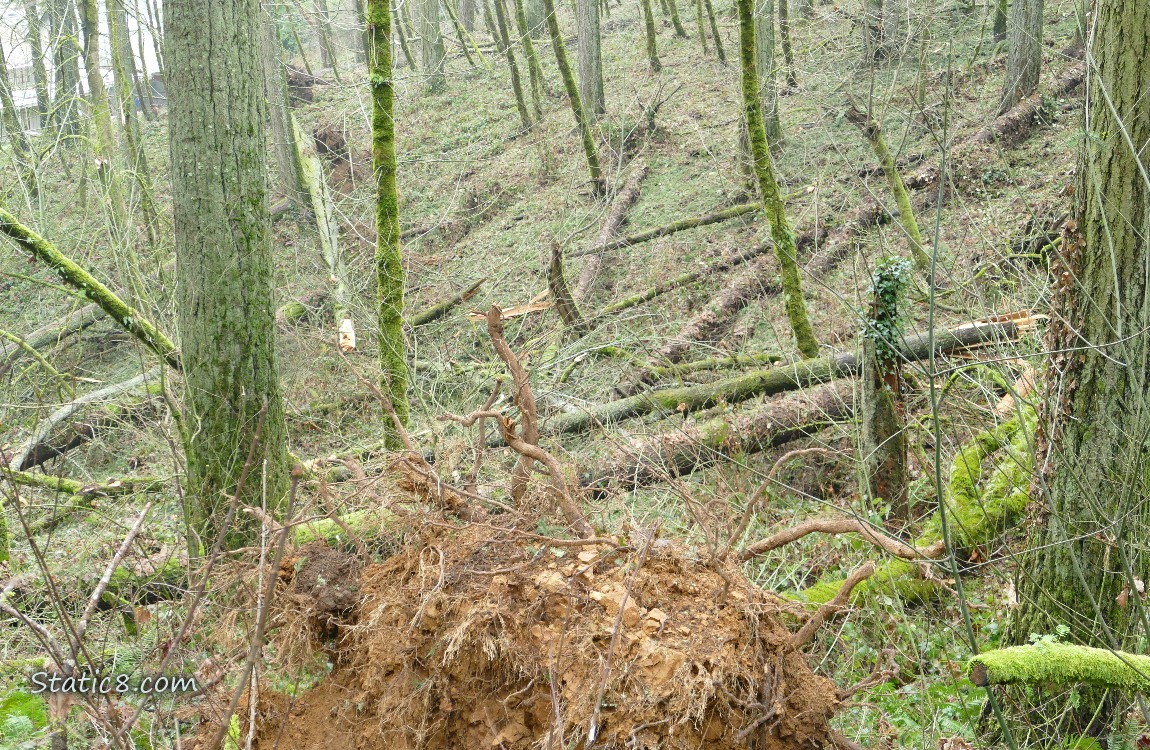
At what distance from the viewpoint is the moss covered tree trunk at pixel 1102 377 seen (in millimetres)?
3273

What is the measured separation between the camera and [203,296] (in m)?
5.05

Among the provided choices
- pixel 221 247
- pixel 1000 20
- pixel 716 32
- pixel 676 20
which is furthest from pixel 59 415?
pixel 676 20

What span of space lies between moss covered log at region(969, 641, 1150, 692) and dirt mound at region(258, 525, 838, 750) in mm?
877

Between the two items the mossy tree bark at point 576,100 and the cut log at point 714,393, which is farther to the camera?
the mossy tree bark at point 576,100

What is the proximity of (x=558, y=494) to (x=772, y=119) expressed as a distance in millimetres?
12122

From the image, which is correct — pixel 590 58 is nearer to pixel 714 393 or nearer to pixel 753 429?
pixel 714 393

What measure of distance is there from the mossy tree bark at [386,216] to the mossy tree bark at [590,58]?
32.7 feet

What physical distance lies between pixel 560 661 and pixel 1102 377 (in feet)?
8.53

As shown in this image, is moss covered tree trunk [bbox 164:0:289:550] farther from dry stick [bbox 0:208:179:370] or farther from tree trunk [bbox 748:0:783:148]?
tree trunk [bbox 748:0:783:148]

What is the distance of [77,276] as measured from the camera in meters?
5.77

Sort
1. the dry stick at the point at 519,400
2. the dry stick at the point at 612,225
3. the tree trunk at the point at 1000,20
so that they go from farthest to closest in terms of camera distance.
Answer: the tree trunk at the point at 1000,20
the dry stick at the point at 612,225
the dry stick at the point at 519,400

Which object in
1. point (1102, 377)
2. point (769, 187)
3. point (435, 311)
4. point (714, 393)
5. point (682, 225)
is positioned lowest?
point (714, 393)

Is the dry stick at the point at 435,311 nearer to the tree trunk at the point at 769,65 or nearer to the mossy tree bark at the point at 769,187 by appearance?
the mossy tree bark at the point at 769,187

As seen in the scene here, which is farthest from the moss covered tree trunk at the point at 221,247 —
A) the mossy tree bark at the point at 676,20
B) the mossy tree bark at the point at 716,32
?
A: the mossy tree bark at the point at 676,20
